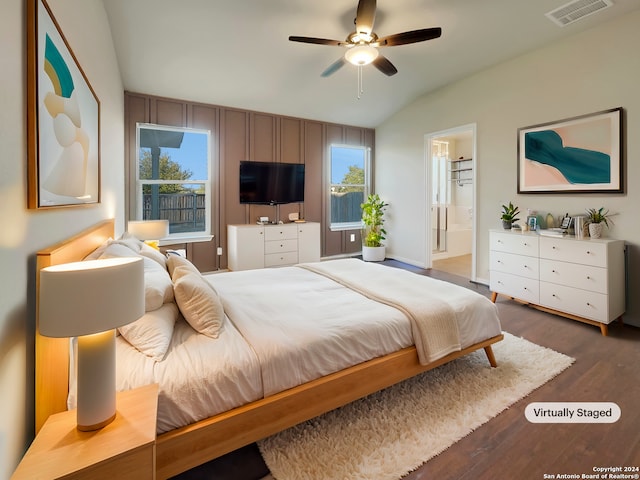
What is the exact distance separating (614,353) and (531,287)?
96cm

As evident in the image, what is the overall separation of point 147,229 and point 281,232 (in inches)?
81.1

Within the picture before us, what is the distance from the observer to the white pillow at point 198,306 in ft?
5.21

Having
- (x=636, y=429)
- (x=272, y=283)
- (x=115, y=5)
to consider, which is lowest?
(x=636, y=429)

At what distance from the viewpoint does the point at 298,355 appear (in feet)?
5.00

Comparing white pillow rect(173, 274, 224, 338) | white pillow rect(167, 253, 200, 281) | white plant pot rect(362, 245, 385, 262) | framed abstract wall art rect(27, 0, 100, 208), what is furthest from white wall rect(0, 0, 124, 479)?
white plant pot rect(362, 245, 385, 262)

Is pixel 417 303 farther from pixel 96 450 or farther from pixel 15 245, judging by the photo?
pixel 15 245

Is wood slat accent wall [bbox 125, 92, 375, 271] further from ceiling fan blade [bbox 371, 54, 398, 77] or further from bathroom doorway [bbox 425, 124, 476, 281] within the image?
ceiling fan blade [bbox 371, 54, 398, 77]

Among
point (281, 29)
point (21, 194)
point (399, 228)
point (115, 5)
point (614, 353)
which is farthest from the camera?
point (399, 228)

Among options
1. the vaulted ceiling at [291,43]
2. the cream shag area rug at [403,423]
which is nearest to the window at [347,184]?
the vaulted ceiling at [291,43]

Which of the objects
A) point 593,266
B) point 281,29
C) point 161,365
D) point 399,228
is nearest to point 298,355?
point 161,365

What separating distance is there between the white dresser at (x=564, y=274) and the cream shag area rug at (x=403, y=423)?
92 cm

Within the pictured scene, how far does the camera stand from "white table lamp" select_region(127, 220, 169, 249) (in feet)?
11.2

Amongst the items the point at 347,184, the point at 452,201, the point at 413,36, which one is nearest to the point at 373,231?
the point at 347,184

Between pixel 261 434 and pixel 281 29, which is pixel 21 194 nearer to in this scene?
pixel 261 434
